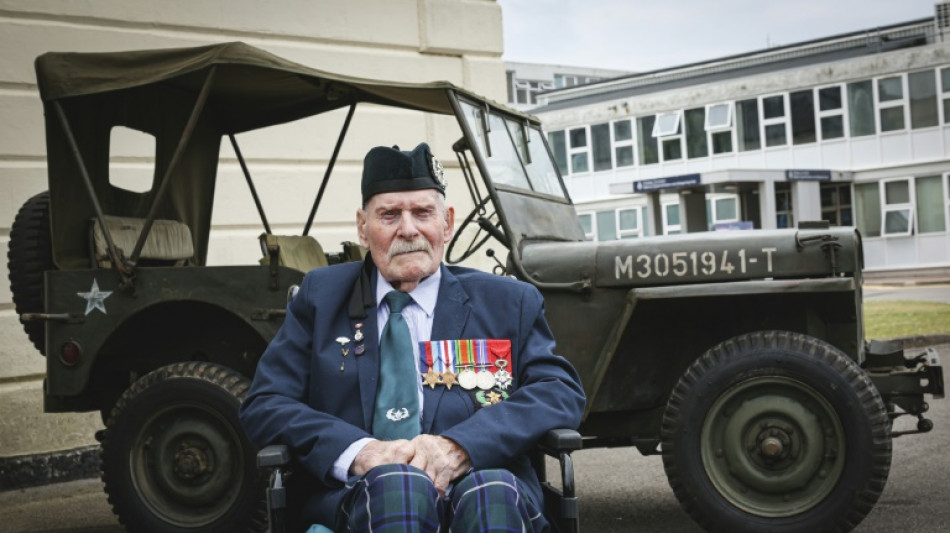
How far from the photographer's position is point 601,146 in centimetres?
4338

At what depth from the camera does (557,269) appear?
19.5 feet

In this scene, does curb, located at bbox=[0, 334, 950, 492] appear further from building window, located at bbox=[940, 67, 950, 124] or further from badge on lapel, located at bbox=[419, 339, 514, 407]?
building window, located at bbox=[940, 67, 950, 124]

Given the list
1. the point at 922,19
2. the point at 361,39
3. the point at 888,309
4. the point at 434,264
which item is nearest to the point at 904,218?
the point at 922,19

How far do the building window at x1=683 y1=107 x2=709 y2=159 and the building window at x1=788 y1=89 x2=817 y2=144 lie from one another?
3079 millimetres

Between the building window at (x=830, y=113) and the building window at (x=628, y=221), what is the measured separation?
23.5 ft

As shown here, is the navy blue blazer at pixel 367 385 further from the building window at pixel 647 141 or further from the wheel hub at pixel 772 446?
the building window at pixel 647 141

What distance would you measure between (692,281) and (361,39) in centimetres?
529

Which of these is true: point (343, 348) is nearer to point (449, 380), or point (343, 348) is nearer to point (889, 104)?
point (449, 380)

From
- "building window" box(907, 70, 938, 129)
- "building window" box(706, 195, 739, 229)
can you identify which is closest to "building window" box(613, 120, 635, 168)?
"building window" box(706, 195, 739, 229)

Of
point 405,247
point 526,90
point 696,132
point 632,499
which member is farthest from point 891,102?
point 526,90

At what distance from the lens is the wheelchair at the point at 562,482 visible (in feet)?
10.2

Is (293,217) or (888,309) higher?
(293,217)

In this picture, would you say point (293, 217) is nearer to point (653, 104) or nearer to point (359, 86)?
point (359, 86)

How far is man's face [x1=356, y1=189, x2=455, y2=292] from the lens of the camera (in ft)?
11.6
